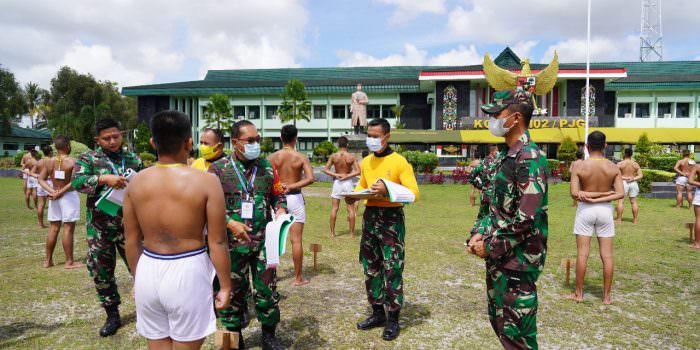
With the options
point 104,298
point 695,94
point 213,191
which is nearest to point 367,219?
point 213,191

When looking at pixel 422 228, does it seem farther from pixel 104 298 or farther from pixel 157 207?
pixel 157 207

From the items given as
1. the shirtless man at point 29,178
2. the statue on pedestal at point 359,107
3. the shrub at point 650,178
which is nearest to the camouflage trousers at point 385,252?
the shirtless man at point 29,178

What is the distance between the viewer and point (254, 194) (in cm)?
386

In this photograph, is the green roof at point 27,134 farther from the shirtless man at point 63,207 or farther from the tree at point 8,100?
the shirtless man at point 63,207

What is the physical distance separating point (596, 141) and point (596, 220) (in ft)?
3.13

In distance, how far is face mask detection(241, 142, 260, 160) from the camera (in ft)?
12.6

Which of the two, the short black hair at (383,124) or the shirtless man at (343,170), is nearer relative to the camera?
the short black hair at (383,124)

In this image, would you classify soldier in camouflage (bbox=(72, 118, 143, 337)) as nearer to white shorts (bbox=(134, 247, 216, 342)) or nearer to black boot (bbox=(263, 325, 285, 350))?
black boot (bbox=(263, 325, 285, 350))

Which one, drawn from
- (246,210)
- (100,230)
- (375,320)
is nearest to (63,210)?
(100,230)

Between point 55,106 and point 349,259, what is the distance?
6079 centimetres

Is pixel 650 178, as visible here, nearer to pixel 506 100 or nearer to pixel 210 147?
pixel 506 100

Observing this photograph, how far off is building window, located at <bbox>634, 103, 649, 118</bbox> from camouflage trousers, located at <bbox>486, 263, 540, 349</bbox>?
167 feet

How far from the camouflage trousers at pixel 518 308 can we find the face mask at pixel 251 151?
224 centimetres

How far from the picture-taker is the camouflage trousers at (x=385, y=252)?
4.36m
